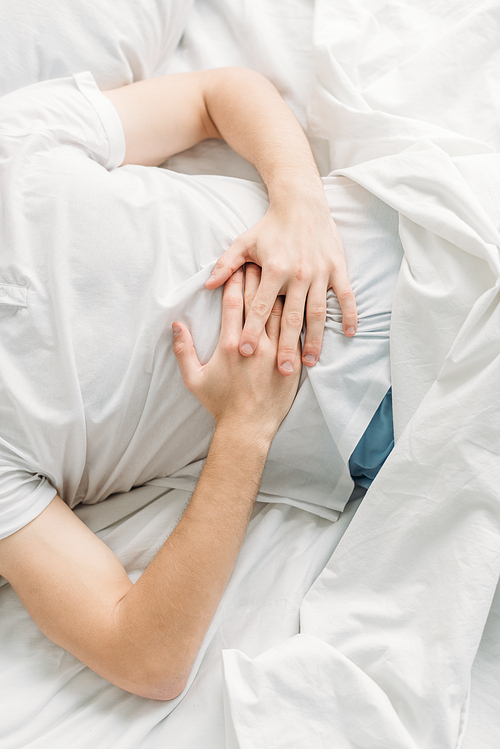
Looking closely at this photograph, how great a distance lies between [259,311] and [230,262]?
0.09 m

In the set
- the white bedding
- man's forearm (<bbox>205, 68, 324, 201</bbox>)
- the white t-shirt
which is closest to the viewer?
the white bedding

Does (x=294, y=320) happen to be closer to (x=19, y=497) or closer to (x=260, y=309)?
(x=260, y=309)

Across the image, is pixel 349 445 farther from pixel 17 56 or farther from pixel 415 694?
pixel 17 56

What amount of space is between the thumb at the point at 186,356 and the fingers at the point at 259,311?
7 centimetres

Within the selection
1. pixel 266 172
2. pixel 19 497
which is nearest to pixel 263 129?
pixel 266 172

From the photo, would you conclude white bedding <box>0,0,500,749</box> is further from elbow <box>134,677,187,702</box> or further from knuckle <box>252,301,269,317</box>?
knuckle <box>252,301,269,317</box>

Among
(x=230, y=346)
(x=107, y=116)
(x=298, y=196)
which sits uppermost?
(x=107, y=116)

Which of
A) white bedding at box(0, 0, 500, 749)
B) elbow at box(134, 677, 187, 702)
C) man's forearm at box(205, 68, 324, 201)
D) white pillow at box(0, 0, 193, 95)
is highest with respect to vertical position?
white pillow at box(0, 0, 193, 95)

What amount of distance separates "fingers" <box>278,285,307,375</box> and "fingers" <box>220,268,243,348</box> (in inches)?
2.6

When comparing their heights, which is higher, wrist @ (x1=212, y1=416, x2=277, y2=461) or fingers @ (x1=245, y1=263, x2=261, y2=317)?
fingers @ (x1=245, y1=263, x2=261, y2=317)

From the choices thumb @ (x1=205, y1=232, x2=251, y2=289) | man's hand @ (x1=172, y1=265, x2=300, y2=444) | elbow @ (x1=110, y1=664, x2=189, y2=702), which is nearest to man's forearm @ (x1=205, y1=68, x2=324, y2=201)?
thumb @ (x1=205, y1=232, x2=251, y2=289)

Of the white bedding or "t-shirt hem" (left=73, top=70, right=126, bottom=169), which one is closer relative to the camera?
the white bedding

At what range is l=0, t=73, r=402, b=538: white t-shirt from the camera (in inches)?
30.1

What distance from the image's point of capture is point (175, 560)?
73 centimetres
